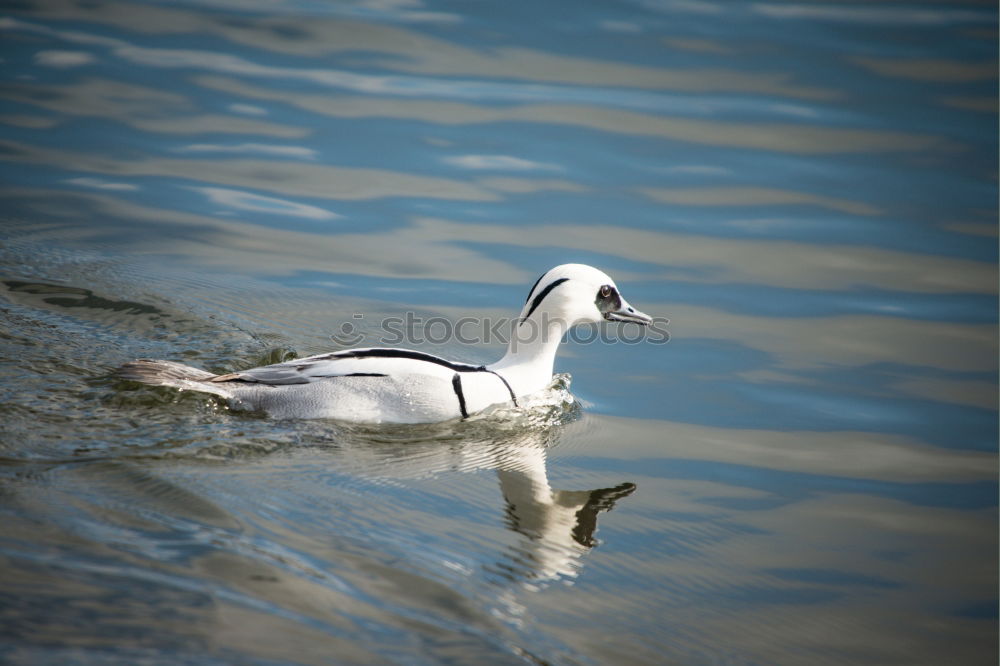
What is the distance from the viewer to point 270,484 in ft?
21.9

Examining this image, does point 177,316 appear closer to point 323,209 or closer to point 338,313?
point 338,313

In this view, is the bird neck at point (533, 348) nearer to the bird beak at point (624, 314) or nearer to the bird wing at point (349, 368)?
the bird beak at point (624, 314)

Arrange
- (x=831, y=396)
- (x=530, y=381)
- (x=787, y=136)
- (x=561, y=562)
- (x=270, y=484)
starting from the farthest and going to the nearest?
(x=787, y=136) → (x=831, y=396) → (x=530, y=381) → (x=270, y=484) → (x=561, y=562)

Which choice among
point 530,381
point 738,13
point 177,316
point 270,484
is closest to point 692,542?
point 530,381

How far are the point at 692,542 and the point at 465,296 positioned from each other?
15.6 ft

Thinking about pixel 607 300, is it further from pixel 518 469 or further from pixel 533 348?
pixel 518 469
